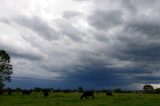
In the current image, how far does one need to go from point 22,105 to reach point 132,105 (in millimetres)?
14143

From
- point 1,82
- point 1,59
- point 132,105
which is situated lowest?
point 132,105

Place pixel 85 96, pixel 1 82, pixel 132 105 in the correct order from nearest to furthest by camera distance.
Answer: pixel 132 105 → pixel 85 96 → pixel 1 82

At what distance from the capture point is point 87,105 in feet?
134

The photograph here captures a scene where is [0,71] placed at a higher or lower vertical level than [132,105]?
higher

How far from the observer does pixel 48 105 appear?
139 feet

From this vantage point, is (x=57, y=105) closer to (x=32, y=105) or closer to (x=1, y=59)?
(x=32, y=105)

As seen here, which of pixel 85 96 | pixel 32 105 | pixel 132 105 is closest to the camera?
pixel 132 105

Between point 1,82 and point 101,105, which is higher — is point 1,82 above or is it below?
above

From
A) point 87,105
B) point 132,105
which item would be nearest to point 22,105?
point 87,105

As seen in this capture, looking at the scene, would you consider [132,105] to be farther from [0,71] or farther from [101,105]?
[0,71]

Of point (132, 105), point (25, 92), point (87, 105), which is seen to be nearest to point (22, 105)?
point (87, 105)

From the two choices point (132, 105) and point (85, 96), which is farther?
point (85, 96)

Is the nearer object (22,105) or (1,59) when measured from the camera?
(22,105)

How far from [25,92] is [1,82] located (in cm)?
672
